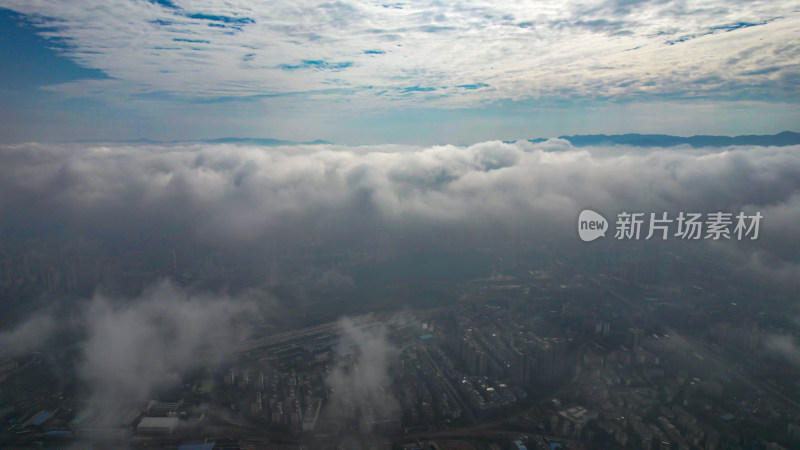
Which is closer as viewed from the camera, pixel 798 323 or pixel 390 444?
pixel 390 444

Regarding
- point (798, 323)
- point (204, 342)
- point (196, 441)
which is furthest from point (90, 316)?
point (798, 323)

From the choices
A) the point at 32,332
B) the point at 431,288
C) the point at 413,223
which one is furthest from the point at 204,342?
the point at 413,223

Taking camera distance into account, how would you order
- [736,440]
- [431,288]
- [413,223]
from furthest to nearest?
[413,223]
[431,288]
[736,440]

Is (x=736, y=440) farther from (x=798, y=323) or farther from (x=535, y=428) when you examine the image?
(x=798, y=323)

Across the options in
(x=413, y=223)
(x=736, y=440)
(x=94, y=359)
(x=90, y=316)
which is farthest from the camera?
(x=413, y=223)

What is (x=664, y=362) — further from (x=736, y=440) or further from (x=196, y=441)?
(x=196, y=441)

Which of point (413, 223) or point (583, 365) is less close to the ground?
point (413, 223)
